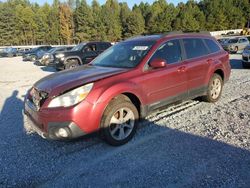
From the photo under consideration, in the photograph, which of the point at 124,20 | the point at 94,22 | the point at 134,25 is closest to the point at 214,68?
the point at 94,22

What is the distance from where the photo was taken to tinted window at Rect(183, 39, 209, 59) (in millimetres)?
6209

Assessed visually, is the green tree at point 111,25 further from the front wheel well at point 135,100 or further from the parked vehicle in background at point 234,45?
the front wheel well at point 135,100

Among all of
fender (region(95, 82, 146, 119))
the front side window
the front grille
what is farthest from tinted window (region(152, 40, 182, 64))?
the front side window

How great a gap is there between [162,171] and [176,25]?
81435 millimetres

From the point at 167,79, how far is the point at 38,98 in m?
2.35

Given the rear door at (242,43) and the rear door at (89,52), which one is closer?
the rear door at (89,52)

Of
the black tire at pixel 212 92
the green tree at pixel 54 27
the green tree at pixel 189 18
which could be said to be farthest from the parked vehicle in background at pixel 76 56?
the green tree at pixel 54 27

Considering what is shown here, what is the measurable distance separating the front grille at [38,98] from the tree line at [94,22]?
72.8 m

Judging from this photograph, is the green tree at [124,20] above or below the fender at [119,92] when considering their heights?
above

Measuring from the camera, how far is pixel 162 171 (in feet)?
13.0

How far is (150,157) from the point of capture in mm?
4363

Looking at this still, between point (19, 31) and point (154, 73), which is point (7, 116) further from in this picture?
point (19, 31)

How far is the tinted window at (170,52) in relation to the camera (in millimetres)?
5541

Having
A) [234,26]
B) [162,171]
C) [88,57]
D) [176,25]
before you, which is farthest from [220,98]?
[234,26]
